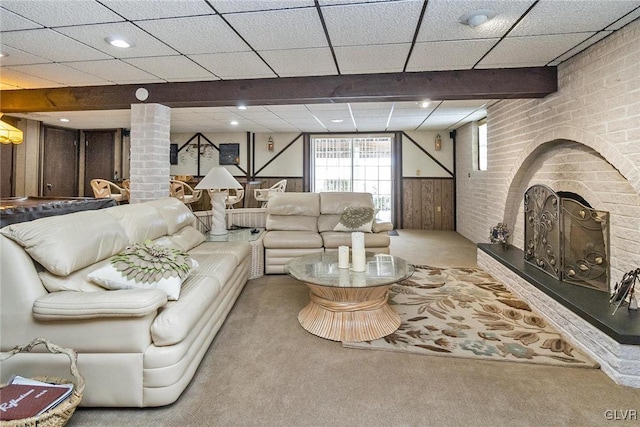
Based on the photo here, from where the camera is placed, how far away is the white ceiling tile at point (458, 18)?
2074mm

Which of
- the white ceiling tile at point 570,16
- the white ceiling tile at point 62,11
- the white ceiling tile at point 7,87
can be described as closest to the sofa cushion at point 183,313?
the white ceiling tile at point 62,11

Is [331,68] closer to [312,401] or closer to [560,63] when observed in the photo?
[560,63]

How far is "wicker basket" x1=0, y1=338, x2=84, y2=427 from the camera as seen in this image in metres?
1.31

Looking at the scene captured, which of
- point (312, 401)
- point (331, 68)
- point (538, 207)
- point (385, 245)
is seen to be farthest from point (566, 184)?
point (312, 401)

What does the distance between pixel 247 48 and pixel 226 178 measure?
1754 millimetres

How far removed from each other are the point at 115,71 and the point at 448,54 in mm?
3277

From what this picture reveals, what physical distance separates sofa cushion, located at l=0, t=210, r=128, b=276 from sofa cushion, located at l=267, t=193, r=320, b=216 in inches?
98.5

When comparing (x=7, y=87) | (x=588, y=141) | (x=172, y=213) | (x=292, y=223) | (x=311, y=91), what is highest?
(x=7, y=87)

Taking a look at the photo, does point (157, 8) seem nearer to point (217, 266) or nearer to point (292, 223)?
point (217, 266)

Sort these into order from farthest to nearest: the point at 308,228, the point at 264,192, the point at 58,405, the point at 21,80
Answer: the point at 264,192 → the point at 308,228 → the point at 21,80 → the point at 58,405

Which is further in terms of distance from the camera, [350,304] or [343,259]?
[343,259]

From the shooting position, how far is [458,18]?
2.26 metres

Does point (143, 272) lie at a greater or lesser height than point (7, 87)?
lesser

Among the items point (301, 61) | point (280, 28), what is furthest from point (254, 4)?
point (301, 61)
